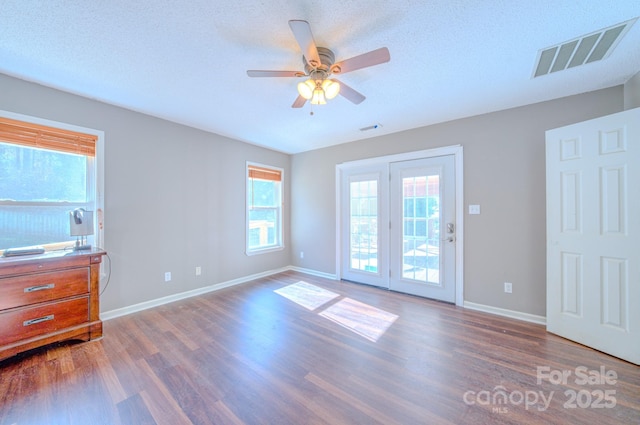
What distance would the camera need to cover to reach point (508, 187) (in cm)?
289

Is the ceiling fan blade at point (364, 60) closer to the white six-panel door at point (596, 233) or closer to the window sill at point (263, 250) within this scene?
the white six-panel door at point (596, 233)

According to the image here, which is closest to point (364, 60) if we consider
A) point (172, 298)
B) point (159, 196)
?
point (159, 196)

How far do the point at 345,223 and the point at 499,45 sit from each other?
308cm

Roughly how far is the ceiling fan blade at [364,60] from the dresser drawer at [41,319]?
3.12 meters

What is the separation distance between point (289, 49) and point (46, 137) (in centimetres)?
265

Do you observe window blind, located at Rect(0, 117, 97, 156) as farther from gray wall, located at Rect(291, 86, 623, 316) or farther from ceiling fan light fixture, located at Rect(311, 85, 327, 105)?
gray wall, located at Rect(291, 86, 623, 316)

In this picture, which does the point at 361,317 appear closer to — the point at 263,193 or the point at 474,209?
the point at 474,209

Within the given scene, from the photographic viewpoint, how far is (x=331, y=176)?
14.8 ft

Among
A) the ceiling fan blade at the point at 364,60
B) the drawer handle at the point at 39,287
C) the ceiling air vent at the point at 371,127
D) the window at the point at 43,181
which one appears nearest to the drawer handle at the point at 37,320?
the drawer handle at the point at 39,287

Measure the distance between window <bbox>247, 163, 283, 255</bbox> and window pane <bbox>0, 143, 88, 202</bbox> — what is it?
2.18 meters

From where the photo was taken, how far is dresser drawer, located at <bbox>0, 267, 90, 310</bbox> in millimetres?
1959

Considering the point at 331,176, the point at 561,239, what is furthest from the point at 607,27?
the point at 331,176

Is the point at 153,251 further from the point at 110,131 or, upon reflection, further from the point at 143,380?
the point at 143,380

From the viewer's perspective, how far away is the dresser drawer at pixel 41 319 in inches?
76.9
